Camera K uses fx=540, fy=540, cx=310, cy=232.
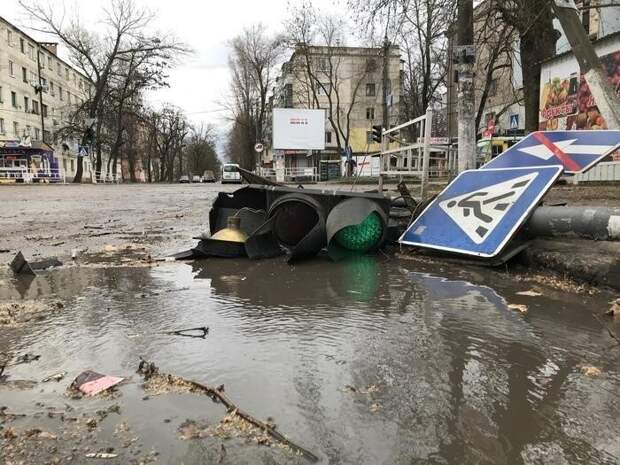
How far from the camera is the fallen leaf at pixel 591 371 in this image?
105 inches

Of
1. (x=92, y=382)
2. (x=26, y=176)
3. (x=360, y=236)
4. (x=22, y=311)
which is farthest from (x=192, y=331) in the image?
(x=26, y=176)

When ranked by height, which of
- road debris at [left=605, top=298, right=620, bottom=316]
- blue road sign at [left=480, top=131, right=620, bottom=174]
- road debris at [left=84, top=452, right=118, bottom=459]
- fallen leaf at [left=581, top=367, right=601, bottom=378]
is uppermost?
blue road sign at [left=480, top=131, right=620, bottom=174]

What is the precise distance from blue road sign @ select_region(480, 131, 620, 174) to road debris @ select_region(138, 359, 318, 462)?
401 cm

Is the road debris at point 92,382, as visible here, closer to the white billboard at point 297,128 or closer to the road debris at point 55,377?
the road debris at point 55,377

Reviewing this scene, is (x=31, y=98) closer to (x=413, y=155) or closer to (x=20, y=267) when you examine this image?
(x=413, y=155)

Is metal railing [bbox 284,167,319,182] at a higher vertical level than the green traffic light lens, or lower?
higher

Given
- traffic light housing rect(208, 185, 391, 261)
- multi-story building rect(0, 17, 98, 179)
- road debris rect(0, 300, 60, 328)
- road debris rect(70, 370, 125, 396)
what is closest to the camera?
road debris rect(70, 370, 125, 396)

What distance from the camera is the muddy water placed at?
202 cm

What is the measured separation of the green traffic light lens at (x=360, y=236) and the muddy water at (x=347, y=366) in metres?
1.34

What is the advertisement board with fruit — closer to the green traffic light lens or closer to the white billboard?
the green traffic light lens

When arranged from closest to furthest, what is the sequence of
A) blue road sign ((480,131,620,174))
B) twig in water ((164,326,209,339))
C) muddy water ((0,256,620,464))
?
1. muddy water ((0,256,620,464))
2. twig in water ((164,326,209,339))
3. blue road sign ((480,131,620,174))

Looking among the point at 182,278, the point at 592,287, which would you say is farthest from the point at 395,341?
the point at 182,278

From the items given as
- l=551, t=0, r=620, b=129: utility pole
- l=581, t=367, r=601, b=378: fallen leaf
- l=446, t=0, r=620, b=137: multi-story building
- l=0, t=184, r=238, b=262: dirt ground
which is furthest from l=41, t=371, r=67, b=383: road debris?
l=446, t=0, r=620, b=137: multi-story building

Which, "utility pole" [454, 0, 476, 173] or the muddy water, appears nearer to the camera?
the muddy water
